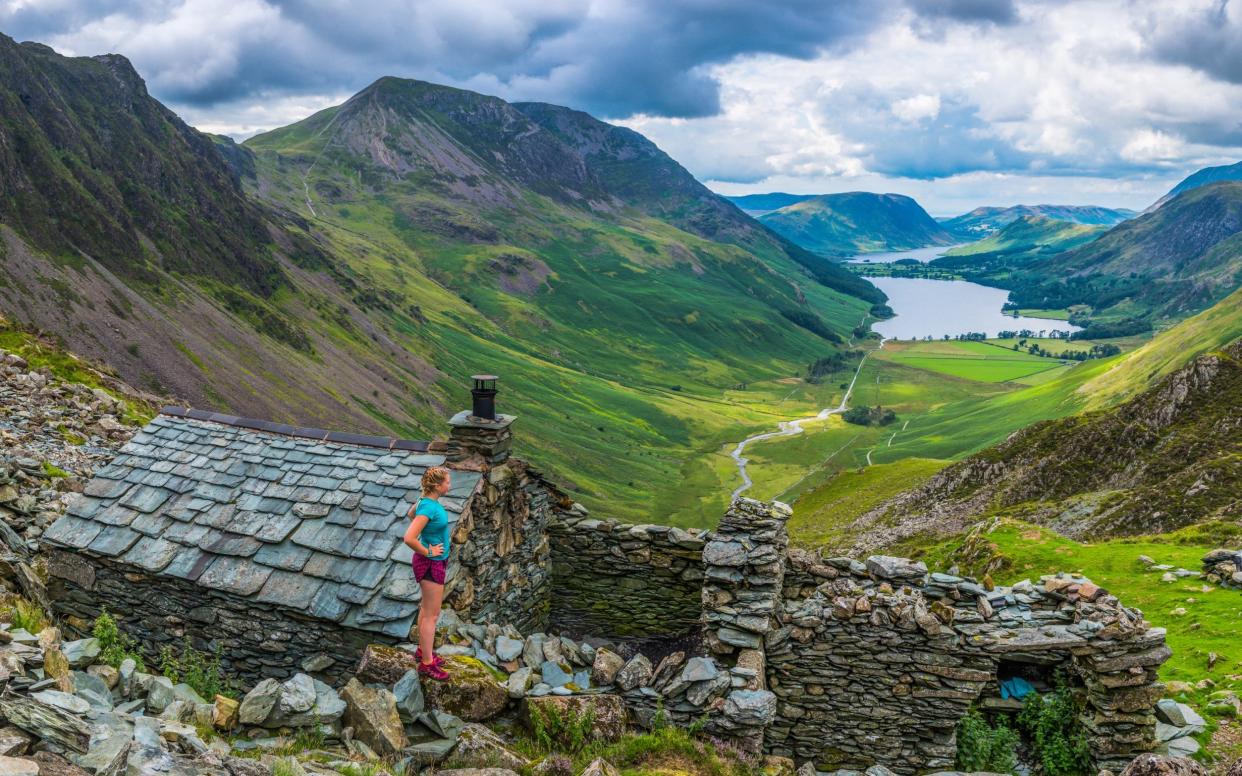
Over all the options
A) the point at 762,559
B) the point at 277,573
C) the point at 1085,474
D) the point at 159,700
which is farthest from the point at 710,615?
the point at 1085,474

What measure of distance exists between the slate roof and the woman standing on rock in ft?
5.60

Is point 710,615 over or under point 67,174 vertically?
under

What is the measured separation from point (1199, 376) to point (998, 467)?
1540 cm

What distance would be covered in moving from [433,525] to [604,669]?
13.0ft

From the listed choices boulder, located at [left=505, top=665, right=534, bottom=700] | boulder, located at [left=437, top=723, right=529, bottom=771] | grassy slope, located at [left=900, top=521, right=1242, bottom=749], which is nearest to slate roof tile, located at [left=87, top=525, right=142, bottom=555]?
boulder, located at [left=505, top=665, right=534, bottom=700]

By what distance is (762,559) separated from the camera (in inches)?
640

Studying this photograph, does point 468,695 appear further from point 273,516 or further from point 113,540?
point 113,540

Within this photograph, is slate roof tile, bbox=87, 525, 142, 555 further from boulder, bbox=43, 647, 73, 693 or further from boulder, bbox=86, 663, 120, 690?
boulder, bbox=43, 647, 73, 693

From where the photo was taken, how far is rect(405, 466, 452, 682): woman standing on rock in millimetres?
12391

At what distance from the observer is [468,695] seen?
39.9 ft

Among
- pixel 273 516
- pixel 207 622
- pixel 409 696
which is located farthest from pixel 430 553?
pixel 207 622

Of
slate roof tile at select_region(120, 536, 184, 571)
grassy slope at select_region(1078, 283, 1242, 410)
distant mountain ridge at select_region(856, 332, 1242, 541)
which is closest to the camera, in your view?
slate roof tile at select_region(120, 536, 184, 571)

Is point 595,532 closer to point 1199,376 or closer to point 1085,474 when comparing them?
point 1085,474

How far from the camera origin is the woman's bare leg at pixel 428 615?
1241 cm
